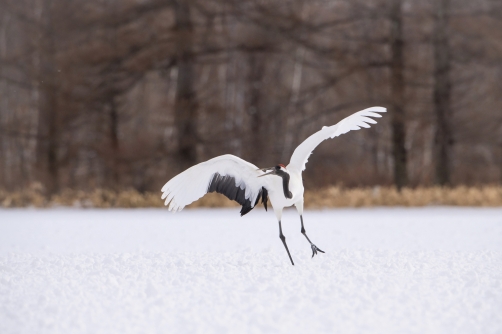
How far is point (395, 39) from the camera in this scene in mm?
15477

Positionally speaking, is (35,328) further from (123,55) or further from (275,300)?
(123,55)

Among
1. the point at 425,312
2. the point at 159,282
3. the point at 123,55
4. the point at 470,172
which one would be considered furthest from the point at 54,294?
the point at 470,172

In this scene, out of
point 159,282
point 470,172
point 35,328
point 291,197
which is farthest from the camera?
point 470,172

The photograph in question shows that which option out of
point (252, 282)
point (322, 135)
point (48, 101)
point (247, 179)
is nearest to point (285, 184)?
point (247, 179)

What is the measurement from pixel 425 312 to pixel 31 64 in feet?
47.3

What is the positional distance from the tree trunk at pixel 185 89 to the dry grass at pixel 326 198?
48.4 inches

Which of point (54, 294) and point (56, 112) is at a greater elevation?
point (56, 112)

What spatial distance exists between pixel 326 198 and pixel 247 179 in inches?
334

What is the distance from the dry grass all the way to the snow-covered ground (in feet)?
13.8

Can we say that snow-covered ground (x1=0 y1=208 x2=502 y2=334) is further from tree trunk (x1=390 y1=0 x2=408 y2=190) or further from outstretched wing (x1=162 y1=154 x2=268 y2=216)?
tree trunk (x1=390 y1=0 x2=408 y2=190)

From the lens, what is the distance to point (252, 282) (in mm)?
5309

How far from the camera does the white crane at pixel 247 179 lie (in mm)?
5891

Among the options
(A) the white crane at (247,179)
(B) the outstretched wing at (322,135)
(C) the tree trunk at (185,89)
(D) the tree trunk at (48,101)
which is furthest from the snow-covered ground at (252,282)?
(D) the tree trunk at (48,101)

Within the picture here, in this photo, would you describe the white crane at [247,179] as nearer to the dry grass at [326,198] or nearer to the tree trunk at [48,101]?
the dry grass at [326,198]
